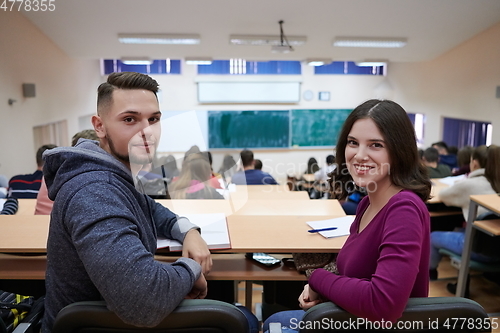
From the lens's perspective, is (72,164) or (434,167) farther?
(434,167)

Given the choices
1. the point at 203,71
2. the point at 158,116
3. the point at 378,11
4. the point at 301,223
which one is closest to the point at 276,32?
the point at 378,11

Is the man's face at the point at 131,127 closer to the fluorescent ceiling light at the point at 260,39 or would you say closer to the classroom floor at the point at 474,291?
the classroom floor at the point at 474,291

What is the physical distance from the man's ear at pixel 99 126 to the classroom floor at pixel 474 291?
6.59ft

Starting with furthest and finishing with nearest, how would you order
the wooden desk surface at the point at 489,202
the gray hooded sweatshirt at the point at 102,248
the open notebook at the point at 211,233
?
1. the wooden desk surface at the point at 489,202
2. the open notebook at the point at 211,233
3. the gray hooded sweatshirt at the point at 102,248

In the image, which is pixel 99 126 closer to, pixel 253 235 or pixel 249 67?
pixel 253 235

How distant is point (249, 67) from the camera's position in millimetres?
8695

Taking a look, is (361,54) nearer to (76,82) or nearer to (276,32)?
Result: (276,32)

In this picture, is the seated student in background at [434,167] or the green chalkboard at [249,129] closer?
the seated student in background at [434,167]

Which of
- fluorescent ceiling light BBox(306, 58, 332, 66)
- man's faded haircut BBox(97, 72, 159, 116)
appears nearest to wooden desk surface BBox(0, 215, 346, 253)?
man's faded haircut BBox(97, 72, 159, 116)

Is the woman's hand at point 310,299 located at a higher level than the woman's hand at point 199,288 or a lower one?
lower

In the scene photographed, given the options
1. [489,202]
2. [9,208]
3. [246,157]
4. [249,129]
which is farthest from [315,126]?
[9,208]

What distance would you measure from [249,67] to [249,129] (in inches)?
57.8

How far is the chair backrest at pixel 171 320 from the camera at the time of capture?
0.89 m

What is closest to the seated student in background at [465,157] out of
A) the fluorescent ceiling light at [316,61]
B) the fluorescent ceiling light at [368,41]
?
the fluorescent ceiling light at [368,41]
